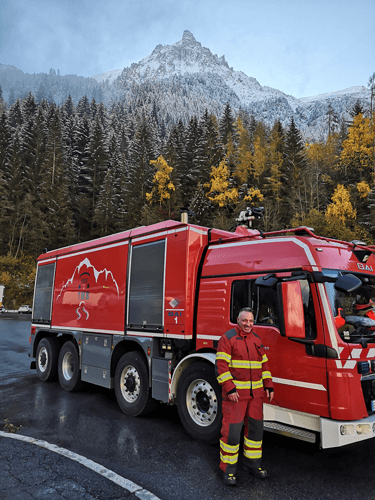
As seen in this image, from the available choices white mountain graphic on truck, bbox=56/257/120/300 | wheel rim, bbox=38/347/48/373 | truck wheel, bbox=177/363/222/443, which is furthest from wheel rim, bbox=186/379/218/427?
wheel rim, bbox=38/347/48/373

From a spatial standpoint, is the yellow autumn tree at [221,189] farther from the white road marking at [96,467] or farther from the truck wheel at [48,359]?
the white road marking at [96,467]

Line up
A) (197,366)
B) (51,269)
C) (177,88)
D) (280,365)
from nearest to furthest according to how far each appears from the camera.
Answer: (280,365) → (197,366) → (51,269) → (177,88)

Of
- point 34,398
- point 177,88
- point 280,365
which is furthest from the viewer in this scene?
point 177,88

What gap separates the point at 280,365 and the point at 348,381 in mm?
758

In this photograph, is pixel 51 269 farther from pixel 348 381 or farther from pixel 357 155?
pixel 357 155

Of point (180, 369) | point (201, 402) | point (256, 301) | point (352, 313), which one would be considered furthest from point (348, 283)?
point (180, 369)

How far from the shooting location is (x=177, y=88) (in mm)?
187625

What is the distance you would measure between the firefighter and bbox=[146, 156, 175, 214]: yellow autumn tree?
38.9 metres

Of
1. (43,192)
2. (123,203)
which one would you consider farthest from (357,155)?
(43,192)

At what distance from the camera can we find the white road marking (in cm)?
333

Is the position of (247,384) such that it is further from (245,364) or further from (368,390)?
(368,390)

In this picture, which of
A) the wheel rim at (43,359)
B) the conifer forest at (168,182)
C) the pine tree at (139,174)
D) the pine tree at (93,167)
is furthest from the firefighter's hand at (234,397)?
the pine tree at (93,167)

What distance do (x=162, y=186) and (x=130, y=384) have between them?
3789cm

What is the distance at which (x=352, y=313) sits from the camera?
4.17 metres
